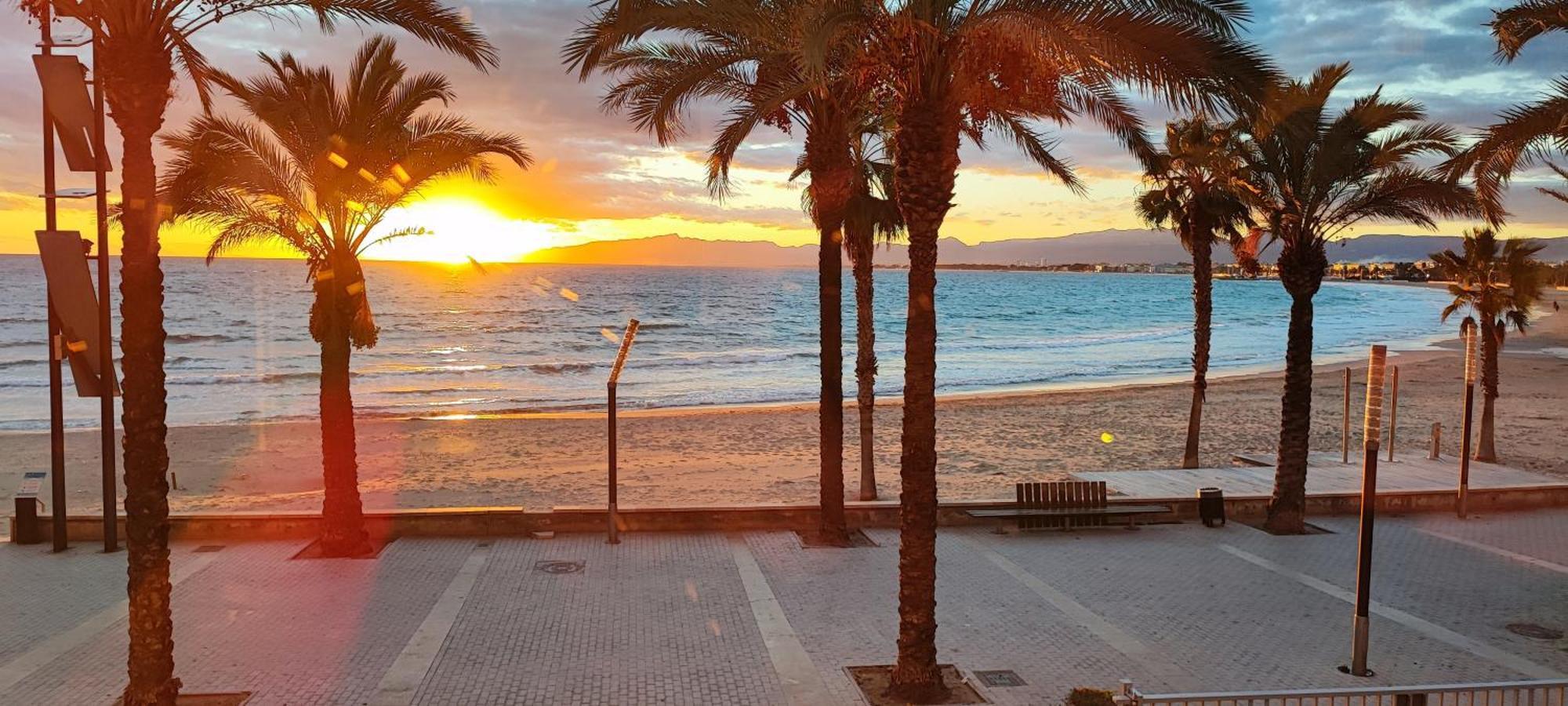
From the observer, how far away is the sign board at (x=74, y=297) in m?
12.5

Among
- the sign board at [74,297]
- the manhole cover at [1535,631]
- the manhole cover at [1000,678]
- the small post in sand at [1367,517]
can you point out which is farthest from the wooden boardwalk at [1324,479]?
the sign board at [74,297]

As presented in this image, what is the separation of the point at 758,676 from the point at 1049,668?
2817 millimetres

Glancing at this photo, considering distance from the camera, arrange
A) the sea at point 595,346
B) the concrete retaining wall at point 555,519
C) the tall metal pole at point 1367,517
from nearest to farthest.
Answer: the tall metal pole at point 1367,517 → the concrete retaining wall at point 555,519 → the sea at point 595,346

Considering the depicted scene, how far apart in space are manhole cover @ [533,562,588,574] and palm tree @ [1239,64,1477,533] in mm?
10578

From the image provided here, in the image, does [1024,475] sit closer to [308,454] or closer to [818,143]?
[818,143]

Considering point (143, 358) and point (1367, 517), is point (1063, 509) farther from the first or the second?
point (143, 358)

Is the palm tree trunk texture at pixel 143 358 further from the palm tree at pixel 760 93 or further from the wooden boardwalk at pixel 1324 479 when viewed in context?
the wooden boardwalk at pixel 1324 479

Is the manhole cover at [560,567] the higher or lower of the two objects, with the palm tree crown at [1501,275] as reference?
lower

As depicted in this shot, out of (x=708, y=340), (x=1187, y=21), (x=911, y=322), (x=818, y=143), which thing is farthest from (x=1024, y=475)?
(x=708, y=340)

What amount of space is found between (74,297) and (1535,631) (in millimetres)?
17937

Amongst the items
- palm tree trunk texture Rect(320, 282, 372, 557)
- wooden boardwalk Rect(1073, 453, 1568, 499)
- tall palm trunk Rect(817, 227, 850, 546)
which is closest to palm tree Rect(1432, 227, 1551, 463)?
wooden boardwalk Rect(1073, 453, 1568, 499)

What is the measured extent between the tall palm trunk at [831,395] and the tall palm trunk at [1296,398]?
6855 millimetres

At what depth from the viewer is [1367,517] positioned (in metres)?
9.51

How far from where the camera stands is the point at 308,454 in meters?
24.6
